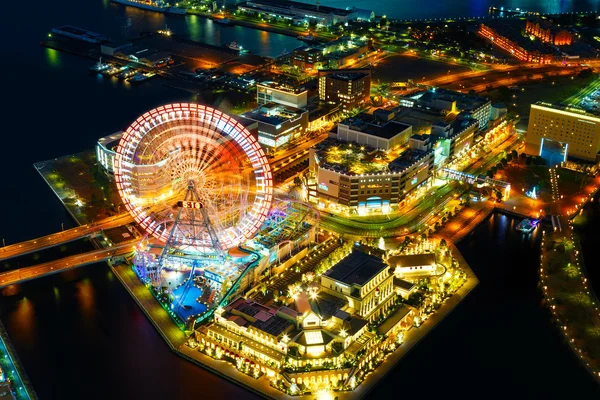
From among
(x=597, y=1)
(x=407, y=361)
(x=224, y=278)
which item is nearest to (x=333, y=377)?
(x=407, y=361)

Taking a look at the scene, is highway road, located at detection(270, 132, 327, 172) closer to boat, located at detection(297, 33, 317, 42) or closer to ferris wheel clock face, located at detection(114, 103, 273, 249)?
ferris wheel clock face, located at detection(114, 103, 273, 249)

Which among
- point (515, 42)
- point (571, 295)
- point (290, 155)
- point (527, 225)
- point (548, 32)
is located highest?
point (548, 32)

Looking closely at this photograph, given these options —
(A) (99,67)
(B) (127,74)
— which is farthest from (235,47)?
(A) (99,67)

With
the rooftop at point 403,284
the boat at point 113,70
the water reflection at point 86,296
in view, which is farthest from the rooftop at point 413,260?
the boat at point 113,70

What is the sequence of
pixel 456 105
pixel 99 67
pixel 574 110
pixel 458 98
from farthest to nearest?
pixel 99 67 < pixel 458 98 < pixel 456 105 < pixel 574 110

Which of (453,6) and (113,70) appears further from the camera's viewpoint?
(453,6)

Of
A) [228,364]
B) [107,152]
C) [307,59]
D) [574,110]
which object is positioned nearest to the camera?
[228,364]

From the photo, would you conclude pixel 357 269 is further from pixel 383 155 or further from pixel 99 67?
pixel 99 67
